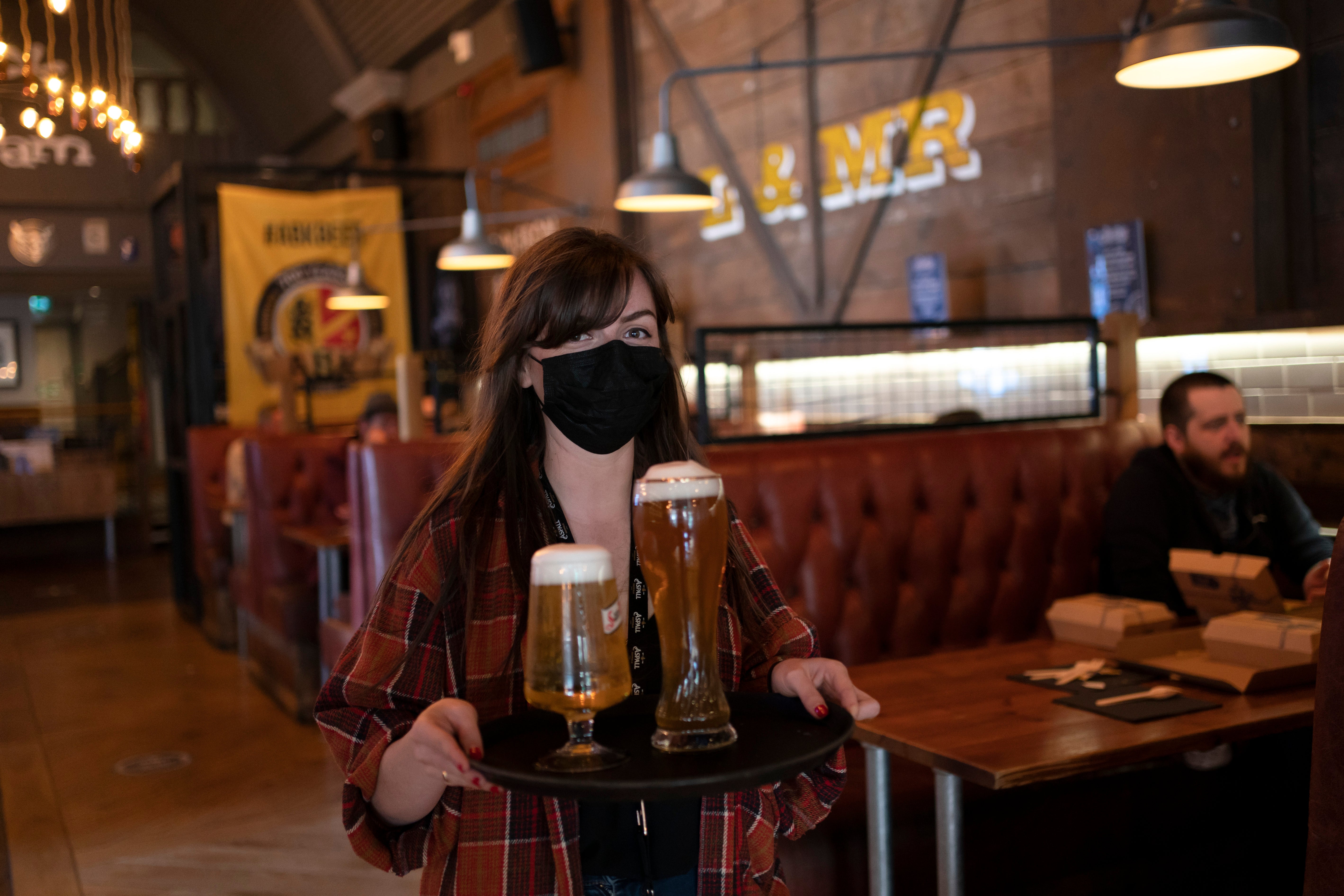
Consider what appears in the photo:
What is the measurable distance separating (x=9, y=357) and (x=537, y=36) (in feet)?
25.5

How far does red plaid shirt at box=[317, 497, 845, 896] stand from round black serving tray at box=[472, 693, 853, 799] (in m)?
0.11

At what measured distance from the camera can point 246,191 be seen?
8.88m

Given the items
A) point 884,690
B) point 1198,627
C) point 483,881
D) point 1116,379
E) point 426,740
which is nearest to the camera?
point 426,740

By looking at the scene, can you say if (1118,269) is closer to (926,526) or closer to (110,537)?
(926,526)

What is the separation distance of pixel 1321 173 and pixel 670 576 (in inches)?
135

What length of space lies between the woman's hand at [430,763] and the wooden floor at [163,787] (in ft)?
7.22

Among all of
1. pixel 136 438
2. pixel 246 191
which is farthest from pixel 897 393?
pixel 136 438

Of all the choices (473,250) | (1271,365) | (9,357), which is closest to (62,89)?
(473,250)

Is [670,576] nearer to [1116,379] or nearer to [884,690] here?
[884,690]

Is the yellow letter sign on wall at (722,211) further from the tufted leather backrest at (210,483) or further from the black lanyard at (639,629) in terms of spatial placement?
the black lanyard at (639,629)

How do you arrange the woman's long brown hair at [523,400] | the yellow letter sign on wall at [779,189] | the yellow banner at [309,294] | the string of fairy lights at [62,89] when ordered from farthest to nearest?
the yellow banner at [309,294] → the yellow letter sign on wall at [779,189] → the string of fairy lights at [62,89] → the woman's long brown hair at [523,400]

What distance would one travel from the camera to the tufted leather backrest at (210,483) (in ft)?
24.3

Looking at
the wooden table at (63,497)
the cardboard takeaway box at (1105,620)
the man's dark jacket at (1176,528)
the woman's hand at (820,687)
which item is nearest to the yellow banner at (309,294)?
the wooden table at (63,497)

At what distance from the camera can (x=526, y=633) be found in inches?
52.4
